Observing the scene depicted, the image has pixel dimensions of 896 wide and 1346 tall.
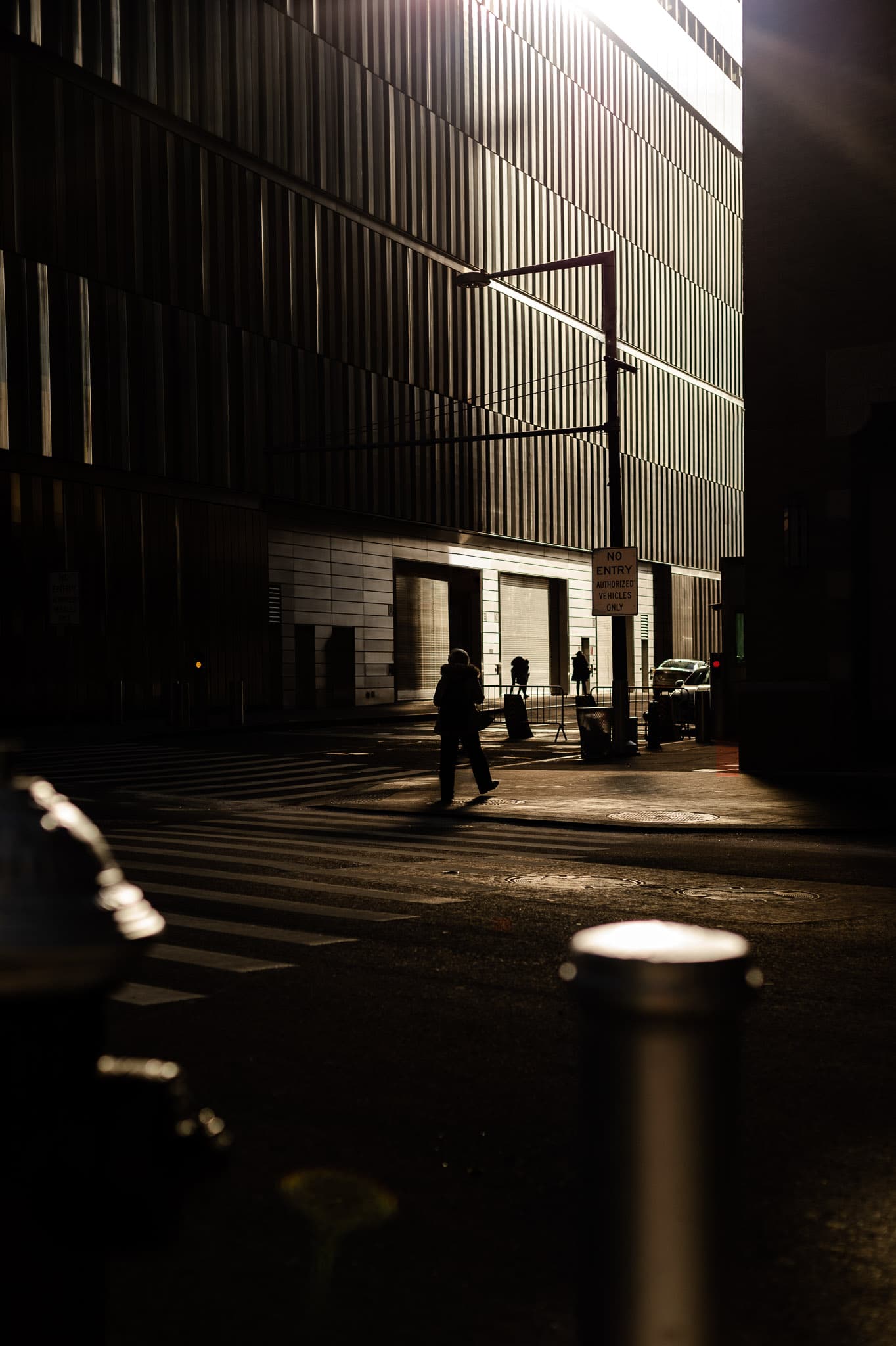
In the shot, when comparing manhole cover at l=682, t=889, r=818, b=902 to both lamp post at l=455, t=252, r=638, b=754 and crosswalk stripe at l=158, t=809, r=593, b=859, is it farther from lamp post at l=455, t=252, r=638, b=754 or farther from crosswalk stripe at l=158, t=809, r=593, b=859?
lamp post at l=455, t=252, r=638, b=754

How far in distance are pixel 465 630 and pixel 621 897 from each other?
161 ft

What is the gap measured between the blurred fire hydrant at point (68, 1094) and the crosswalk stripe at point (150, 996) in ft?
13.8

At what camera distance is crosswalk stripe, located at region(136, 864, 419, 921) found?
838 cm

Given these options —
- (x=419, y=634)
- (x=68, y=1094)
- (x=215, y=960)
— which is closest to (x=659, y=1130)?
(x=68, y=1094)

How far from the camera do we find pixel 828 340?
1941 centimetres

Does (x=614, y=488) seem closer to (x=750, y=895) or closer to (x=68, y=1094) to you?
(x=750, y=895)

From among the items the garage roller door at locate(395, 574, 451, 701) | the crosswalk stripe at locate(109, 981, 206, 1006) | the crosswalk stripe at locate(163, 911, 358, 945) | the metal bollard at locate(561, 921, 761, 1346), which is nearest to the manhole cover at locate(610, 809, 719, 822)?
the crosswalk stripe at locate(163, 911, 358, 945)

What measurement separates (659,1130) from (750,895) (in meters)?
7.40

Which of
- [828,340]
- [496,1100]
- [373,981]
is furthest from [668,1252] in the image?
[828,340]

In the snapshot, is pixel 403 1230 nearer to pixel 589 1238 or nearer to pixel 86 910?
pixel 589 1238

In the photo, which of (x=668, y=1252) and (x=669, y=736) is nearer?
(x=668, y=1252)

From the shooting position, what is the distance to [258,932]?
777cm

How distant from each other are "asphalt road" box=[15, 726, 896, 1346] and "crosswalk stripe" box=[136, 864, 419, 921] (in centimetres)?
3

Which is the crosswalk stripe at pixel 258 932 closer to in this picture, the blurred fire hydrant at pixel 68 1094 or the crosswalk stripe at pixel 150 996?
the crosswalk stripe at pixel 150 996
